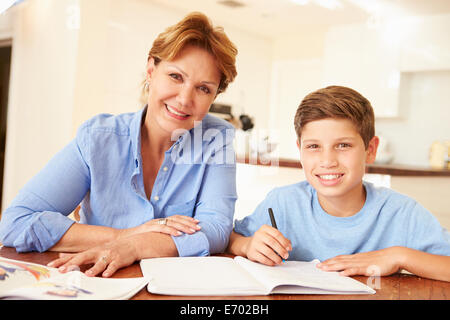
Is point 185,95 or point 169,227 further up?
point 185,95

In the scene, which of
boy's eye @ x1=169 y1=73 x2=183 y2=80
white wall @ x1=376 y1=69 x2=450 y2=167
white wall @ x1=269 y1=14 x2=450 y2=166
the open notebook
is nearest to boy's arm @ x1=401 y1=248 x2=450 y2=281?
the open notebook

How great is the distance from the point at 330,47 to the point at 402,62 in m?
0.77

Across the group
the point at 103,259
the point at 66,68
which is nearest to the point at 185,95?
the point at 103,259

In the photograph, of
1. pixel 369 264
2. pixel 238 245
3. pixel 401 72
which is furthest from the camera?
pixel 401 72

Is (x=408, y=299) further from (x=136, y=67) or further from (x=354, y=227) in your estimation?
(x=136, y=67)

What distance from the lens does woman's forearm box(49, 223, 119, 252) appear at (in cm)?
89

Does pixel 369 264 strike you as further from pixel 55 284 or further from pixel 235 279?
pixel 55 284

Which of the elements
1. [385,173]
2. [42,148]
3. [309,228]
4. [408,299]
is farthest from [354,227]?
[42,148]

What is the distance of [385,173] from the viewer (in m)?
2.45

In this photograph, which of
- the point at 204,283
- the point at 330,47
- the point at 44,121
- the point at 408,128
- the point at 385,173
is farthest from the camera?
the point at 330,47

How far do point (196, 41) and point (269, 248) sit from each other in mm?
511

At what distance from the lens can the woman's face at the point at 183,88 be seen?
1042mm

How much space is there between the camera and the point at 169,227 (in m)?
0.92

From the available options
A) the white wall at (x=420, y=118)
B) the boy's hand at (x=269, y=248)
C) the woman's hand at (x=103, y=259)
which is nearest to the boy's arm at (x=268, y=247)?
the boy's hand at (x=269, y=248)
